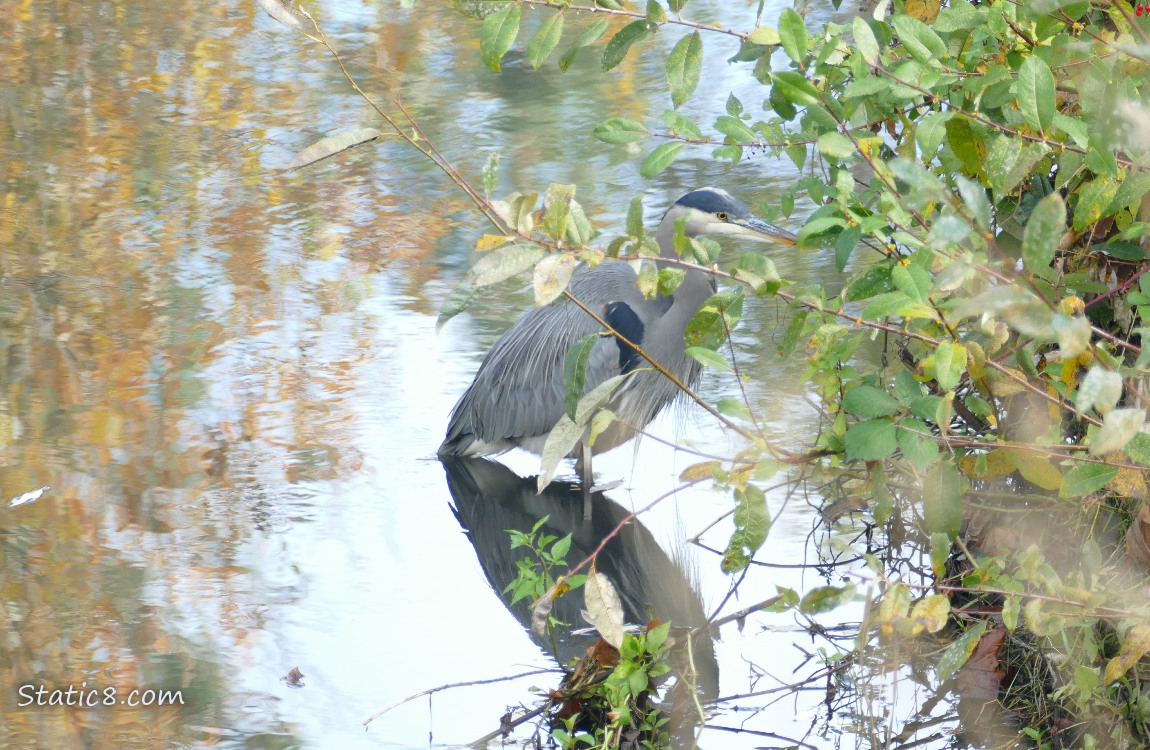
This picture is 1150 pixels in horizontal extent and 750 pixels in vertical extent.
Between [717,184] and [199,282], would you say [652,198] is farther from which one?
[199,282]

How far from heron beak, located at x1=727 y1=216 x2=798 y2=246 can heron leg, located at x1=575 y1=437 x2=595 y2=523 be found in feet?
2.73

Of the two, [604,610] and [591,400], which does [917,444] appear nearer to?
[591,400]

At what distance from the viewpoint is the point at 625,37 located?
252 cm

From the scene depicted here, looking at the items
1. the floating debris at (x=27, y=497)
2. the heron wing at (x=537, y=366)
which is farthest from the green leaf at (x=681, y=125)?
the floating debris at (x=27, y=497)

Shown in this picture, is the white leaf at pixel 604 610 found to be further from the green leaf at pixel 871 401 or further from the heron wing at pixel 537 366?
the heron wing at pixel 537 366

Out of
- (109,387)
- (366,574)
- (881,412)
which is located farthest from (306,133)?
(881,412)

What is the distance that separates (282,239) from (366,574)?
265cm

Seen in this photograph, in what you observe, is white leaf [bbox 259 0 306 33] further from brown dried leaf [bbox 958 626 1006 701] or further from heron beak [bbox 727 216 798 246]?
heron beak [bbox 727 216 798 246]

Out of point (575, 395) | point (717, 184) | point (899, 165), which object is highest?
point (899, 165)

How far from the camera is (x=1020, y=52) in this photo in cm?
217

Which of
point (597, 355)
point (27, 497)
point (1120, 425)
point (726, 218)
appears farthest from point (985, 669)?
point (27, 497)

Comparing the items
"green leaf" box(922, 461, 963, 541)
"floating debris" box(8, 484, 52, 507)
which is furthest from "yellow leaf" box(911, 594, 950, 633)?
"floating debris" box(8, 484, 52, 507)

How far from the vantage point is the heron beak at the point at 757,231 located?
4.07 meters

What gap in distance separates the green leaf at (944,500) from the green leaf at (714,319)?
0.45 m
